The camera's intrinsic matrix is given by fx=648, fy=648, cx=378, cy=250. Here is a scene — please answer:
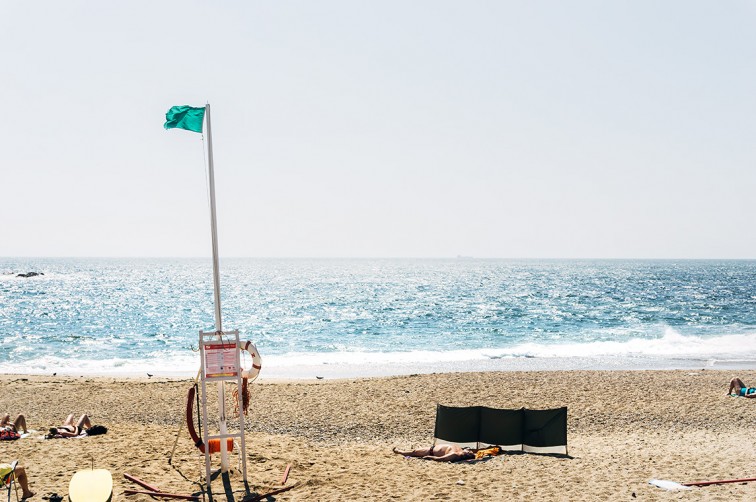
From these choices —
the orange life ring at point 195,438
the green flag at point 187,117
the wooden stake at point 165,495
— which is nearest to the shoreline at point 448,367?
the orange life ring at point 195,438

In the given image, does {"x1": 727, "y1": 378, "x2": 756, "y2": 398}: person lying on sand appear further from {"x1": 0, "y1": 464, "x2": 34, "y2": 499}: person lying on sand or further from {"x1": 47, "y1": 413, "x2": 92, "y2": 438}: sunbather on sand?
{"x1": 0, "y1": 464, "x2": 34, "y2": 499}: person lying on sand

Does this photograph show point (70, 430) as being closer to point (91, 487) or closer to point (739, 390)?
point (91, 487)

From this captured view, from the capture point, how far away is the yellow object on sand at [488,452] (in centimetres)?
1149

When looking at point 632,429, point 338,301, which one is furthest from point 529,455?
point 338,301

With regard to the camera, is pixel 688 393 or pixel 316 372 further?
pixel 316 372

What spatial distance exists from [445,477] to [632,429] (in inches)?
256

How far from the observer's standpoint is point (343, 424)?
15.5m

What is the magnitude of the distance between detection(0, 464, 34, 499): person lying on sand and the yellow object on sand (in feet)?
23.1

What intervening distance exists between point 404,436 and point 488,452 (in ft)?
10.2

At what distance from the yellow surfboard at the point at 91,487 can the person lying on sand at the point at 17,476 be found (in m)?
0.99

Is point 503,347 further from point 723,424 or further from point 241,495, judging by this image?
point 241,495

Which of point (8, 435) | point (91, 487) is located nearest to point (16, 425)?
point (8, 435)

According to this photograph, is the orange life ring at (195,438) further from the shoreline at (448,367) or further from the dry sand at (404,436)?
the shoreline at (448,367)

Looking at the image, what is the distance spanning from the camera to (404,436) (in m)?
14.3
